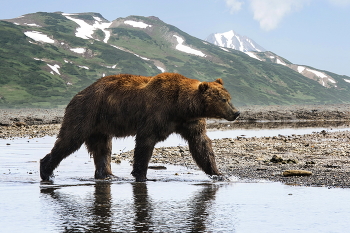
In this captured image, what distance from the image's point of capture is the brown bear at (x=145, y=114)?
34.6 ft

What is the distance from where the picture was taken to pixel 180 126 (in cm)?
1084

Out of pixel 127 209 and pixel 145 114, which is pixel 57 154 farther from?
pixel 127 209

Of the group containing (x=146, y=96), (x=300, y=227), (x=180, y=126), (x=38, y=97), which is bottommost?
(x=300, y=227)

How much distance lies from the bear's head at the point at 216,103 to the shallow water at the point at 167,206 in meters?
1.47

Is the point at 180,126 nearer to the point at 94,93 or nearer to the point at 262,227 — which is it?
the point at 94,93

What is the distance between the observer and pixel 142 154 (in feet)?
34.6

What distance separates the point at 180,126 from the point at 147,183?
1467mm

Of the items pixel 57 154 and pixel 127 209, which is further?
pixel 57 154

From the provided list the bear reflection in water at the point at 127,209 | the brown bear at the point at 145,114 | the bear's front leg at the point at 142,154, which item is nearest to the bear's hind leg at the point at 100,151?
the brown bear at the point at 145,114

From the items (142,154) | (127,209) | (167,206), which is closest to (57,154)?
(142,154)

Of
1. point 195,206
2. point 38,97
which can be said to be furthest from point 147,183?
point 38,97

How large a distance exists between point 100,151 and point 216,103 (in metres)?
3.08

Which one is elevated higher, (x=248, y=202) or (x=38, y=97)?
(x=38, y=97)

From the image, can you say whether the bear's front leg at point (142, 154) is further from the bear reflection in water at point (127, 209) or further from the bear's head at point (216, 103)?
the bear's head at point (216, 103)
